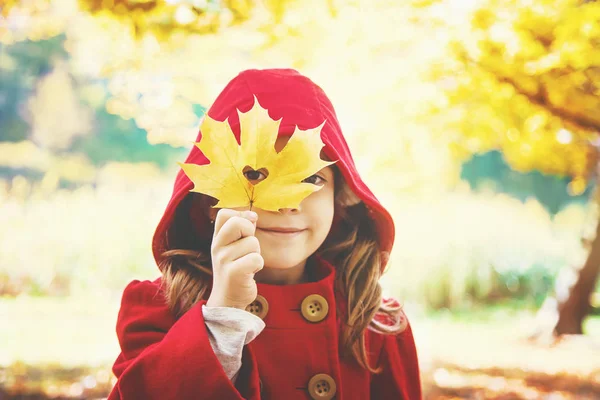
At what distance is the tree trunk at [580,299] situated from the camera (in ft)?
8.63

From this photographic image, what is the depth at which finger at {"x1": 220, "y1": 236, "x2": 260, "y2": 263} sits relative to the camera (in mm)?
749

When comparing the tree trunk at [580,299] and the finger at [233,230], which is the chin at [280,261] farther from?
the tree trunk at [580,299]

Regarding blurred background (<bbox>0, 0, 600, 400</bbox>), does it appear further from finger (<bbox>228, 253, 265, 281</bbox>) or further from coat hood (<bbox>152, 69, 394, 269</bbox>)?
finger (<bbox>228, 253, 265, 281</bbox>)

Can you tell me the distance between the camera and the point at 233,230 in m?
0.75

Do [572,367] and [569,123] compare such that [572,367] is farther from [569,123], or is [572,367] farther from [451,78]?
[451,78]

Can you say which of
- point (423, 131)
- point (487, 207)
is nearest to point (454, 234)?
point (487, 207)

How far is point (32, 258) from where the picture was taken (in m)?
2.50

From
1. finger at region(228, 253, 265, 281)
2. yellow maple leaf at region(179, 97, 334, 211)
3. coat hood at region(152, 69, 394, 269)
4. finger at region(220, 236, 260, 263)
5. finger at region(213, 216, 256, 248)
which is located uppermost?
coat hood at region(152, 69, 394, 269)

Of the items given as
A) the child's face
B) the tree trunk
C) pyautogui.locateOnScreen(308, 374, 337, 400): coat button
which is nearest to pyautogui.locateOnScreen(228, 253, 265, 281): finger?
the child's face

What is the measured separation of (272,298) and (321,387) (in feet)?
0.55

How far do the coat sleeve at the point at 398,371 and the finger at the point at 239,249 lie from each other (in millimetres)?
413

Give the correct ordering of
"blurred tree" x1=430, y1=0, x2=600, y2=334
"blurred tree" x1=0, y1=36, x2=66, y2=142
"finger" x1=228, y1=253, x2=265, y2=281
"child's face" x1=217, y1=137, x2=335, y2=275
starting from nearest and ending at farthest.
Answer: "finger" x1=228, y1=253, x2=265, y2=281 < "child's face" x1=217, y1=137, x2=335, y2=275 < "blurred tree" x1=430, y1=0, x2=600, y2=334 < "blurred tree" x1=0, y1=36, x2=66, y2=142

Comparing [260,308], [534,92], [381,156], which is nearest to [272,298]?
[260,308]

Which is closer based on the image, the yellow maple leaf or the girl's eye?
the yellow maple leaf
